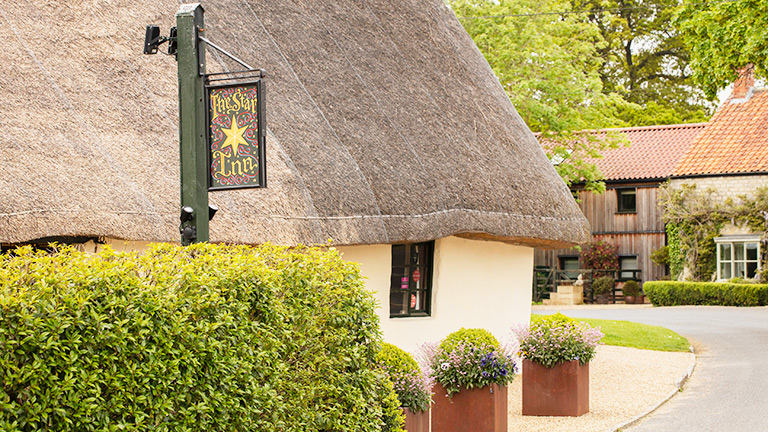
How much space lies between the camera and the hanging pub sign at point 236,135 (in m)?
6.59

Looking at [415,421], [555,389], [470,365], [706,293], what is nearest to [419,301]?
[555,389]

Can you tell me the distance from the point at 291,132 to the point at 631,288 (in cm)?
2829

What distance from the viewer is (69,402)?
399cm

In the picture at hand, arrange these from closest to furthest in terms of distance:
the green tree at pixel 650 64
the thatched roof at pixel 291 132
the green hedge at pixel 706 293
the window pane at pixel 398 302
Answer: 1. the thatched roof at pixel 291 132
2. the window pane at pixel 398 302
3. the green hedge at pixel 706 293
4. the green tree at pixel 650 64

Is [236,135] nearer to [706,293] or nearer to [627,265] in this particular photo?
[706,293]

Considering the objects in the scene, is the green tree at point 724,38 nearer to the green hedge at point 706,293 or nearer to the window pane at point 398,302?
the window pane at point 398,302

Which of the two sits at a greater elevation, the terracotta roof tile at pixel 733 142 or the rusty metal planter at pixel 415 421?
the terracotta roof tile at pixel 733 142

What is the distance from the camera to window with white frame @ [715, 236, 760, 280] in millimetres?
31672

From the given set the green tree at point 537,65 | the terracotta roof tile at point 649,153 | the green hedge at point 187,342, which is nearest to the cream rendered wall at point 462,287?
the green hedge at point 187,342

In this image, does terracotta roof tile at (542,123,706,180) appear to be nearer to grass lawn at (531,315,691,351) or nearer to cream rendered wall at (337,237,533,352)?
grass lawn at (531,315,691,351)

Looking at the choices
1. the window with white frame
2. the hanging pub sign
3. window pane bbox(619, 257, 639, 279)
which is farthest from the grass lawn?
window pane bbox(619, 257, 639, 279)

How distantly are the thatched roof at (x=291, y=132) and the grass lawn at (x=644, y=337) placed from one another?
507 centimetres

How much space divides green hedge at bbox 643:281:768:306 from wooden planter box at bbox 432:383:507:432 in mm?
22884

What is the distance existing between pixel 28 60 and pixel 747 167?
1119 inches
